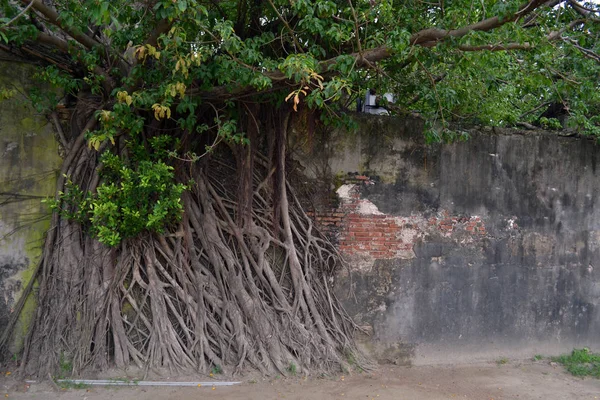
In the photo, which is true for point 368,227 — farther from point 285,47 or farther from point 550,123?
point 550,123

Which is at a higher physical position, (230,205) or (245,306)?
(230,205)

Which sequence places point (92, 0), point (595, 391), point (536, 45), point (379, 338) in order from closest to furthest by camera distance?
point (92, 0)
point (536, 45)
point (595, 391)
point (379, 338)

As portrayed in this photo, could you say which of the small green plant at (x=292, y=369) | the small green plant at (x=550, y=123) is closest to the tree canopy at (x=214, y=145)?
the small green plant at (x=292, y=369)

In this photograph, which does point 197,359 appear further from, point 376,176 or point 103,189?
point 376,176

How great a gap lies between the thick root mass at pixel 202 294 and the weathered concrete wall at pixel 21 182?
260 mm

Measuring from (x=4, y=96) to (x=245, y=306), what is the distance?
10.4 feet

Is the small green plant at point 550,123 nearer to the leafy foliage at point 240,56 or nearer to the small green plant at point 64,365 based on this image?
the leafy foliage at point 240,56

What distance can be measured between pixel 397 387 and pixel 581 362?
2.74 meters

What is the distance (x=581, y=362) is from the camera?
279 inches

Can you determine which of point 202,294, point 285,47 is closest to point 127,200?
point 202,294

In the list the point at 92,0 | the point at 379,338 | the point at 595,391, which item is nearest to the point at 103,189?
the point at 92,0

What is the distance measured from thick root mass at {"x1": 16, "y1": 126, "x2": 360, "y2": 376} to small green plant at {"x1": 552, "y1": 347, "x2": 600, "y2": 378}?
2.71 metres

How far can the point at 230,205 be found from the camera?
6297 mm

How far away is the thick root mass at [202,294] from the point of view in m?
5.63
